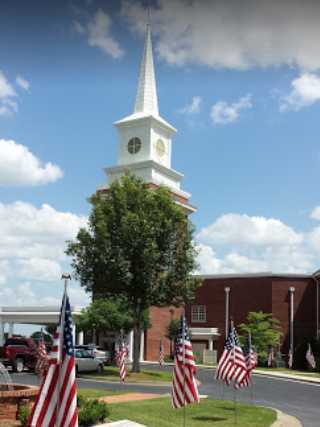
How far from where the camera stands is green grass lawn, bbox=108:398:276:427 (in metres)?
16.9

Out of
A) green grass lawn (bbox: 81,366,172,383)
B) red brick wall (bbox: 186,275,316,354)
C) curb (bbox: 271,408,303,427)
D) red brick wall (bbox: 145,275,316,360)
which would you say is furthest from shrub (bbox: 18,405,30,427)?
red brick wall (bbox: 186,275,316,354)

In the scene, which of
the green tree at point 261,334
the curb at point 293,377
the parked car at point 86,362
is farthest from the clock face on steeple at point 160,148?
the parked car at point 86,362

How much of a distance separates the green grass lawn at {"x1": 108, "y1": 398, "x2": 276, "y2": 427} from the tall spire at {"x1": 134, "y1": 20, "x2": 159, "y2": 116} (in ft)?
164

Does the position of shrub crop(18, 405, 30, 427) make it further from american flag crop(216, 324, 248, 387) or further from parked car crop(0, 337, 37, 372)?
parked car crop(0, 337, 37, 372)

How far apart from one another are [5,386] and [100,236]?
18572 millimetres

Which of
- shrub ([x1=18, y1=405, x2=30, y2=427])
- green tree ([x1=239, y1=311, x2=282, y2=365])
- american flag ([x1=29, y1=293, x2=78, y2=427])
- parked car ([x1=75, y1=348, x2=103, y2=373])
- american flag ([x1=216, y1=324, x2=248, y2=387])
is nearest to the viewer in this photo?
american flag ([x1=29, y1=293, x2=78, y2=427])

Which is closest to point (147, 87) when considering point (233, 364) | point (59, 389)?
point (233, 364)

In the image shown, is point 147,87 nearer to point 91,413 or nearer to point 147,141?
point 147,141

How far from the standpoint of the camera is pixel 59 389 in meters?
9.41

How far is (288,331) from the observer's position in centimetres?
5803

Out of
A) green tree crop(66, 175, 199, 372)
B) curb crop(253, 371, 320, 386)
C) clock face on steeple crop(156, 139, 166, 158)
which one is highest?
clock face on steeple crop(156, 139, 166, 158)

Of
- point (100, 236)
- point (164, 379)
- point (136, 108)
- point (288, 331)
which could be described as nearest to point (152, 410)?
point (164, 379)

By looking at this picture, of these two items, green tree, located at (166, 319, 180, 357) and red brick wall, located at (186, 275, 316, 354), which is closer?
green tree, located at (166, 319, 180, 357)

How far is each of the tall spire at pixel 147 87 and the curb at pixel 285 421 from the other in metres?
51.6
